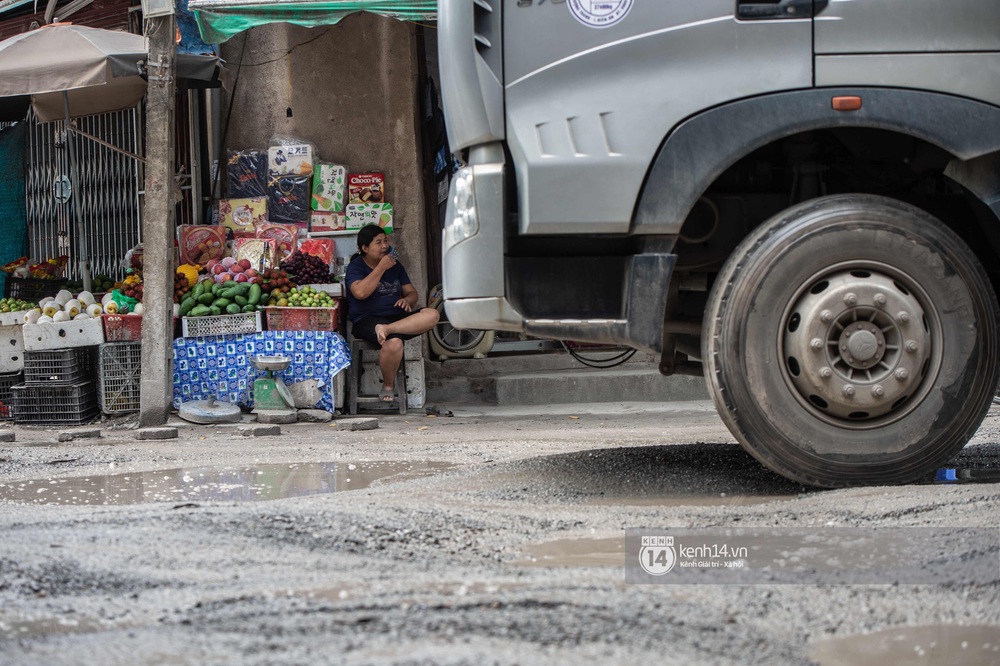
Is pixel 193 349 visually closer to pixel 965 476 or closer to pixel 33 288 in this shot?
pixel 33 288

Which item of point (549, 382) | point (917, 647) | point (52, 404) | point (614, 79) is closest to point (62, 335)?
point (52, 404)

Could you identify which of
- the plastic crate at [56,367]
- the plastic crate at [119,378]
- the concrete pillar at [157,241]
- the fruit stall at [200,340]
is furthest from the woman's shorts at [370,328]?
the plastic crate at [56,367]

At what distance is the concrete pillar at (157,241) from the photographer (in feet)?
26.1

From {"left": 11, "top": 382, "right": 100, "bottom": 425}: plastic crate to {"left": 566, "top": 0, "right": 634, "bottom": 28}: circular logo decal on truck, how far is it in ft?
20.5

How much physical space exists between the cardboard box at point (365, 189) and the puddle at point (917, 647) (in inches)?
307

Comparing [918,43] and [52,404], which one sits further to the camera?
[52,404]

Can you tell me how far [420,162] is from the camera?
9.80m

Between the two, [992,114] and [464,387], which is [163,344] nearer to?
[464,387]

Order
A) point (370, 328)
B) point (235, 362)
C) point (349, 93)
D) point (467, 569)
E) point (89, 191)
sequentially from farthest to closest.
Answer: point (89, 191)
point (349, 93)
point (370, 328)
point (235, 362)
point (467, 569)

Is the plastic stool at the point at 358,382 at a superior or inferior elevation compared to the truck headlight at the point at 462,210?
inferior

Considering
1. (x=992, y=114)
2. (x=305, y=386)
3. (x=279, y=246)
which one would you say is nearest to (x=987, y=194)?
(x=992, y=114)

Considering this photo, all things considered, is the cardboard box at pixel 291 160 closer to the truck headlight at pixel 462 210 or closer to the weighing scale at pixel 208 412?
the weighing scale at pixel 208 412

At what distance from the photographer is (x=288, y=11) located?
311 inches

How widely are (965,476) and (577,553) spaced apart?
2.16 meters
